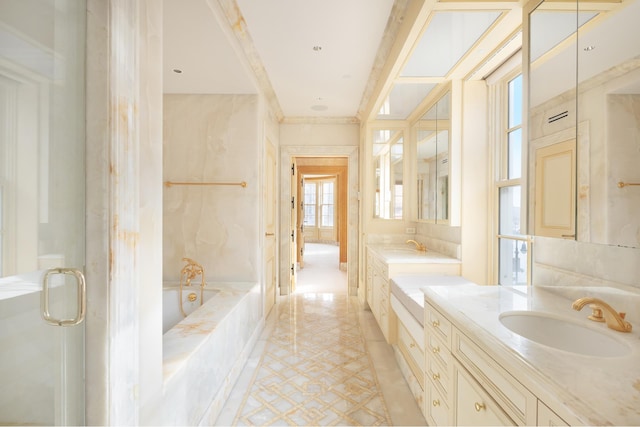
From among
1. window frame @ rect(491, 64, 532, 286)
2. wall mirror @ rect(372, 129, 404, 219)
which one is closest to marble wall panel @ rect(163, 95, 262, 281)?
wall mirror @ rect(372, 129, 404, 219)

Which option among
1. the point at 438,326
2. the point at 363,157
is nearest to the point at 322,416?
the point at 438,326

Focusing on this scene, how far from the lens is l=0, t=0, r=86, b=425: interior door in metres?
0.74

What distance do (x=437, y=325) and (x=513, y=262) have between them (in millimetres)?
1213

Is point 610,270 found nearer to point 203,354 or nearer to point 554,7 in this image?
point 554,7

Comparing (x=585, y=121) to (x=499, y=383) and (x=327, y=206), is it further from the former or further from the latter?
(x=327, y=206)

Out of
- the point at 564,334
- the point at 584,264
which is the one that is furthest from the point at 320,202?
the point at 564,334

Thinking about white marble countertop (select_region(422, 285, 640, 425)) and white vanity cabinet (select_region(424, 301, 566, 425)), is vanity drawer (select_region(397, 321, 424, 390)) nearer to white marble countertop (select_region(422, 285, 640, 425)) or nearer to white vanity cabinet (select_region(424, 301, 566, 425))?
white vanity cabinet (select_region(424, 301, 566, 425))

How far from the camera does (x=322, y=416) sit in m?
1.97

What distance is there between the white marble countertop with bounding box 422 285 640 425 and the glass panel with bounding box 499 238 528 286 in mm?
773

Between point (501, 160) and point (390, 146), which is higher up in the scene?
point (390, 146)

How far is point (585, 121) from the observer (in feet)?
3.88

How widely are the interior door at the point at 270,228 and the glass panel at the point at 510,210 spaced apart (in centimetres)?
248

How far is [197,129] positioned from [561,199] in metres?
2.99

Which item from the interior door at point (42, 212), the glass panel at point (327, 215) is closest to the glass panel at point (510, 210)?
the interior door at point (42, 212)
